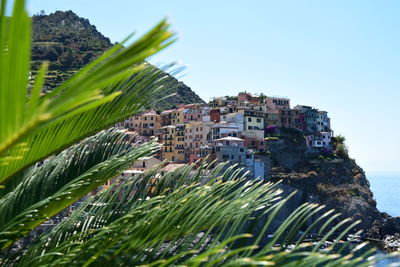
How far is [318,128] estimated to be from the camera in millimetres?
65312

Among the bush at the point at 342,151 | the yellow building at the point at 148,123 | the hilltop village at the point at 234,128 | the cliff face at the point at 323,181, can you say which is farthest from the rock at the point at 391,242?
the yellow building at the point at 148,123

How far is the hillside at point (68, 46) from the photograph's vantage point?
82.6 metres

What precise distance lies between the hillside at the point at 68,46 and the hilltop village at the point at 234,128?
7.51 metres

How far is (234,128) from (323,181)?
40.3 ft

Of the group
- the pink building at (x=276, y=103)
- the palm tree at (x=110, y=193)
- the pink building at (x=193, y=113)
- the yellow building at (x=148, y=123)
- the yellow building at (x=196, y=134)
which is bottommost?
the palm tree at (x=110, y=193)

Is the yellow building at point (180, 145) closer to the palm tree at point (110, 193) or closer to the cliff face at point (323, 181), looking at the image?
the cliff face at point (323, 181)

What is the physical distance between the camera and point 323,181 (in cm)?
5600

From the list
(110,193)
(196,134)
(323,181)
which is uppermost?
(196,134)

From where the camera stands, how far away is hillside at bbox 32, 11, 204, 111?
3253 inches

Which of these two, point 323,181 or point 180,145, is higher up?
point 180,145

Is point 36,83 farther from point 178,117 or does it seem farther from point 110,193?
point 178,117

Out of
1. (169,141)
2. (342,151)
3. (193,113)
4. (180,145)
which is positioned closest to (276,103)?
(342,151)

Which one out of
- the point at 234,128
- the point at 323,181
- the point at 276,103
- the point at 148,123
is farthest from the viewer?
the point at 276,103

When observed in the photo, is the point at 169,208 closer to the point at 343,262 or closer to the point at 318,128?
the point at 343,262
